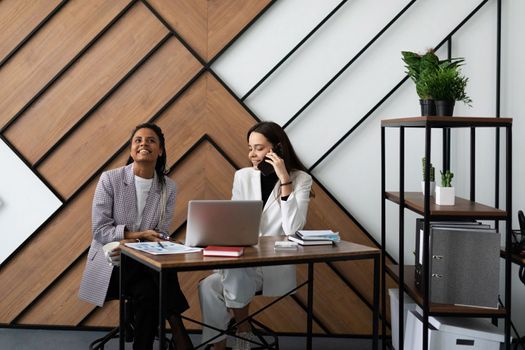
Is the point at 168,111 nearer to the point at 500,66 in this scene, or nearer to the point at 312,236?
the point at 312,236

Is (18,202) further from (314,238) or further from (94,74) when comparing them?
(314,238)

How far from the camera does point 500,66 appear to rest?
3648mm

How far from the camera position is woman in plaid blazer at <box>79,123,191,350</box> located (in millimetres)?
2857

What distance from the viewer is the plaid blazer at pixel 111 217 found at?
296cm

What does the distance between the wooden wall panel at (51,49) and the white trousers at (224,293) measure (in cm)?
172

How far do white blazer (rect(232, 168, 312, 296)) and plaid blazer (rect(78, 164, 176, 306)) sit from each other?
0.40 m

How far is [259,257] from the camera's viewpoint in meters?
2.36

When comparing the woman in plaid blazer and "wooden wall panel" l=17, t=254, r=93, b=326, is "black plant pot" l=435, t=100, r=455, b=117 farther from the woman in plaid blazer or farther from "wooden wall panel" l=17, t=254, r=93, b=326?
"wooden wall panel" l=17, t=254, r=93, b=326

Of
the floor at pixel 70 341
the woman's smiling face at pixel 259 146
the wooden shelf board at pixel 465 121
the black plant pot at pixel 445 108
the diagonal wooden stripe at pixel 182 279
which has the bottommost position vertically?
the floor at pixel 70 341

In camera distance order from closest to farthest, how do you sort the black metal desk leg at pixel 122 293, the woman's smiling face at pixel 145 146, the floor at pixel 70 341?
the black metal desk leg at pixel 122 293, the woman's smiling face at pixel 145 146, the floor at pixel 70 341

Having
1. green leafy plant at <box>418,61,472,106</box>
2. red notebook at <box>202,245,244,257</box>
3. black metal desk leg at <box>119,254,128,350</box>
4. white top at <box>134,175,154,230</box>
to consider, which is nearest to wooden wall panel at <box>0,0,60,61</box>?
white top at <box>134,175,154,230</box>

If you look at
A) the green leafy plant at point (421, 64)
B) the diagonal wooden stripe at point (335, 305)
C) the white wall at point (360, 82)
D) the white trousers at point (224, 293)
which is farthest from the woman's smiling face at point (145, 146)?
the green leafy plant at point (421, 64)

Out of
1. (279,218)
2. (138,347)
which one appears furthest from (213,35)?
(138,347)

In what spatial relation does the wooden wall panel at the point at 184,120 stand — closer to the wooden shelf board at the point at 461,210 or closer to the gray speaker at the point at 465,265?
the wooden shelf board at the point at 461,210
